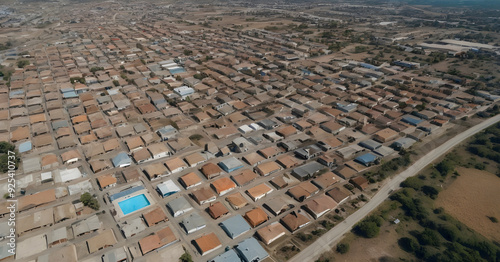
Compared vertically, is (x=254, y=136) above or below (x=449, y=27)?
below

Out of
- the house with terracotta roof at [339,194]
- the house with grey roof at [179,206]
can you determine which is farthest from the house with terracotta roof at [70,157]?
the house with terracotta roof at [339,194]

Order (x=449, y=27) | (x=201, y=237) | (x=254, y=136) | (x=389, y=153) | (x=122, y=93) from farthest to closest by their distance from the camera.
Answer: (x=449, y=27) < (x=122, y=93) < (x=254, y=136) < (x=389, y=153) < (x=201, y=237)

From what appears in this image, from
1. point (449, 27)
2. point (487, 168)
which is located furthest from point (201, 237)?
point (449, 27)

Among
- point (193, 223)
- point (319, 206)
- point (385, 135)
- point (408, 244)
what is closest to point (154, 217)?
point (193, 223)

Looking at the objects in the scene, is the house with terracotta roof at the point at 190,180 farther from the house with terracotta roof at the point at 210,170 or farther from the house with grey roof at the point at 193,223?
the house with grey roof at the point at 193,223

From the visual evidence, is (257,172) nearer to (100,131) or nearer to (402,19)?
(100,131)

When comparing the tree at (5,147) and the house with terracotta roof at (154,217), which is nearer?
the house with terracotta roof at (154,217)
